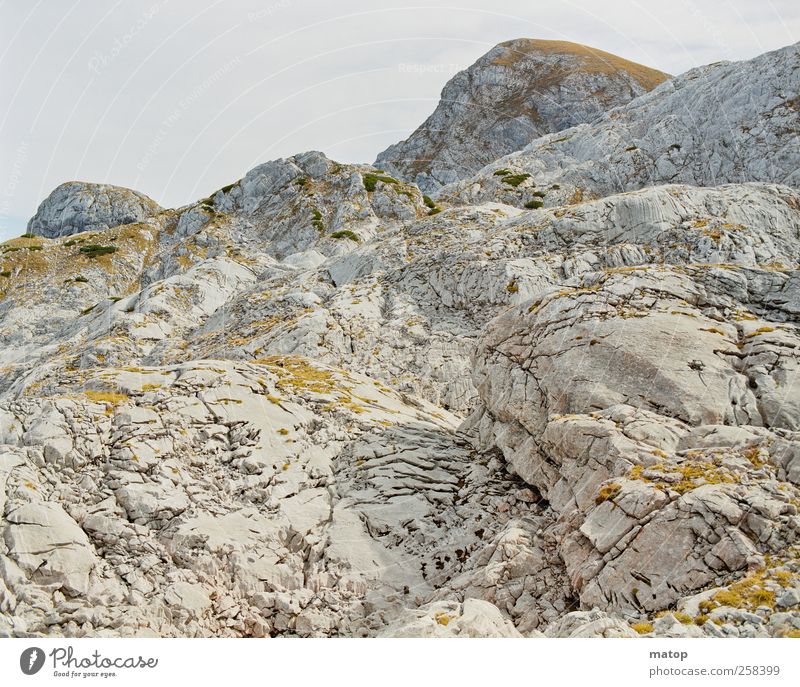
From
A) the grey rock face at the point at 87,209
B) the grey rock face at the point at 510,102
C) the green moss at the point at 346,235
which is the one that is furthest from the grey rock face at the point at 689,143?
the grey rock face at the point at 87,209

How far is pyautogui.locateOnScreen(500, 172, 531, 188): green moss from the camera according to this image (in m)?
81.4

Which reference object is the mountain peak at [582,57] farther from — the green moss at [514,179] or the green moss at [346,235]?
the green moss at [346,235]

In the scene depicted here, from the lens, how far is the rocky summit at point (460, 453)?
14.1 m

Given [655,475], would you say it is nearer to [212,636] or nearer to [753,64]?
[212,636]

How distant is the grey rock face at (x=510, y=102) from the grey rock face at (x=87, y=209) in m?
78.0

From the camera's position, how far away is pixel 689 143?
72625mm

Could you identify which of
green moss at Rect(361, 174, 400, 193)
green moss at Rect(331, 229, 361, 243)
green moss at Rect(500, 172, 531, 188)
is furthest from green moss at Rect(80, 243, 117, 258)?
green moss at Rect(500, 172, 531, 188)

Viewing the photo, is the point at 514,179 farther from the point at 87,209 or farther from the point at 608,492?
the point at 87,209

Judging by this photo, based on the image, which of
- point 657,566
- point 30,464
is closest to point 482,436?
point 657,566

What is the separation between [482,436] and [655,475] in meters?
9.96

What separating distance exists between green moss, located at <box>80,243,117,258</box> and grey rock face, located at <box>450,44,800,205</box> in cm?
5831

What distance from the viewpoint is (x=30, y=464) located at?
17.8 metres

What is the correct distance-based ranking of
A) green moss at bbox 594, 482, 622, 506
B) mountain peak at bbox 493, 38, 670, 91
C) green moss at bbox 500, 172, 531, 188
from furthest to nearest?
1. mountain peak at bbox 493, 38, 670, 91
2. green moss at bbox 500, 172, 531, 188
3. green moss at bbox 594, 482, 622, 506

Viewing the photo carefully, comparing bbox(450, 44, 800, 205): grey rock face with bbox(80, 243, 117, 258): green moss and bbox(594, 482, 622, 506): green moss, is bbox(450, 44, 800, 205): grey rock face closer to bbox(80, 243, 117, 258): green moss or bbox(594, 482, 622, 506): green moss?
bbox(80, 243, 117, 258): green moss
